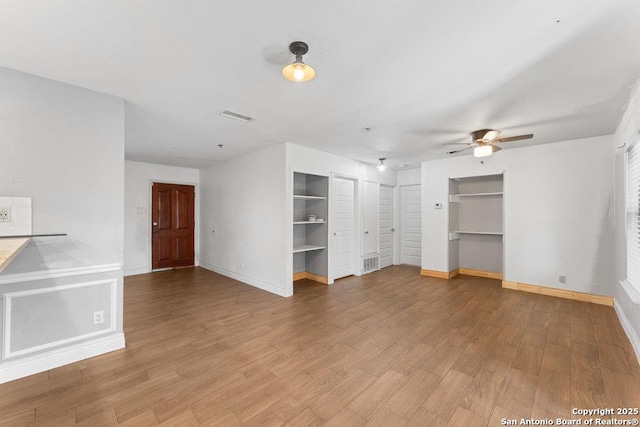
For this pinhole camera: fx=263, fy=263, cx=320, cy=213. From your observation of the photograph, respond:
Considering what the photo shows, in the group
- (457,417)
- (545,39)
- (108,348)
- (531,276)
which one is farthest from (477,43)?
(531,276)

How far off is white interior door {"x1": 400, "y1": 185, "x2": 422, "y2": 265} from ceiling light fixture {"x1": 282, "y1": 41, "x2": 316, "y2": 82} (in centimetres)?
571

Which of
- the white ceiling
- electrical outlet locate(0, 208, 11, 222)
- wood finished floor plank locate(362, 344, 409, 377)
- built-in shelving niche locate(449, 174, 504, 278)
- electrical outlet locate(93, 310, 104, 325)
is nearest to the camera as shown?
the white ceiling

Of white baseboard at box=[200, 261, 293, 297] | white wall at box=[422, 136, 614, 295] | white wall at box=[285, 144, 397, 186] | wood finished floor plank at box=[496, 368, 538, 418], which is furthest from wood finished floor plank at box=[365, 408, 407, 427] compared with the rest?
white wall at box=[422, 136, 614, 295]

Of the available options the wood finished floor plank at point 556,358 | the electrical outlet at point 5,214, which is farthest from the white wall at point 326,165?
the wood finished floor plank at point 556,358

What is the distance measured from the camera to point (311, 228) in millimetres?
5668

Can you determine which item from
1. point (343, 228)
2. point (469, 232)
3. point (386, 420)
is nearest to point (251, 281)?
point (343, 228)

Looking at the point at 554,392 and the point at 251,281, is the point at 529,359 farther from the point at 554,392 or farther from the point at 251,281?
the point at 251,281

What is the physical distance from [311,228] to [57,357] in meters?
4.07

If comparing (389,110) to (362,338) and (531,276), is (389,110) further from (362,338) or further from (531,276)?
(531,276)

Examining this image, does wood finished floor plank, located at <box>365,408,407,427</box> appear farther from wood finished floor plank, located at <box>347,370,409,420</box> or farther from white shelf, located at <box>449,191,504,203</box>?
white shelf, located at <box>449,191,504,203</box>

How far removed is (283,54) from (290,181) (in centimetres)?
256

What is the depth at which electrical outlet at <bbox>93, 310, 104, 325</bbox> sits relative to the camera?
2.59 meters

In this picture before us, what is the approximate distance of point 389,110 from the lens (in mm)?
3066

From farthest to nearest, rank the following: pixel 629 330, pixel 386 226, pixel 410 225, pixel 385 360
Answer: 1. pixel 410 225
2. pixel 386 226
3. pixel 629 330
4. pixel 385 360
